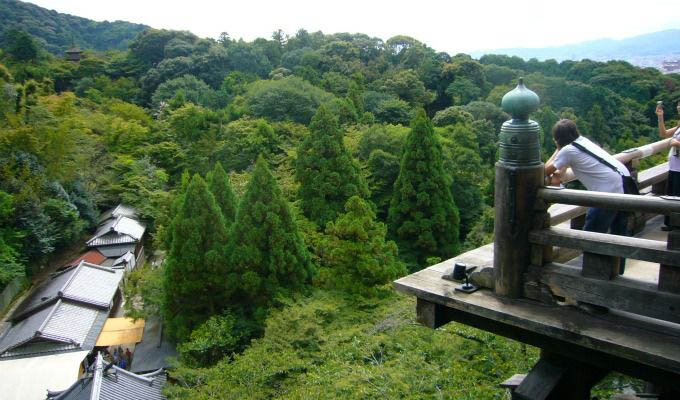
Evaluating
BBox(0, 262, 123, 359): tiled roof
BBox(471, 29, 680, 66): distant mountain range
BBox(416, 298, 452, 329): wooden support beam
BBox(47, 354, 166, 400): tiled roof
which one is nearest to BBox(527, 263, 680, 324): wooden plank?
BBox(416, 298, 452, 329): wooden support beam

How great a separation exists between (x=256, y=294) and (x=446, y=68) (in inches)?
1116

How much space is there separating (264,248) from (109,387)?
4.53m

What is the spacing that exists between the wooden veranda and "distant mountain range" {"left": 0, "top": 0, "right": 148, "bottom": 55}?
6533cm

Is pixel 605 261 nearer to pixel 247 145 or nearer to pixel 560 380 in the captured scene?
pixel 560 380

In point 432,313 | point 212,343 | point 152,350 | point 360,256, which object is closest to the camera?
point 432,313

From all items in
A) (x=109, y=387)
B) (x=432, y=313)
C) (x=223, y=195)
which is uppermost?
(x=432, y=313)

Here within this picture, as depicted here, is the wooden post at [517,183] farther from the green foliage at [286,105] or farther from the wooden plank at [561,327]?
the green foliage at [286,105]

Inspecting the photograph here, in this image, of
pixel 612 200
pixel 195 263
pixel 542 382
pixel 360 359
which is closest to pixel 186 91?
pixel 195 263

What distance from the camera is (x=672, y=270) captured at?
243 centimetres

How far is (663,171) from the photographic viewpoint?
4.52 metres

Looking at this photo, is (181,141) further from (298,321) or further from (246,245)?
(298,321)

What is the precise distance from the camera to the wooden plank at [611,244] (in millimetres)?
2428

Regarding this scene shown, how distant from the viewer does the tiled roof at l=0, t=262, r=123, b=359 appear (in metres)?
14.6

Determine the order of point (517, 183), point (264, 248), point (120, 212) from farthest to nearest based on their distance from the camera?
point (120, 212) < point (264, 248) < point (517, 183)
